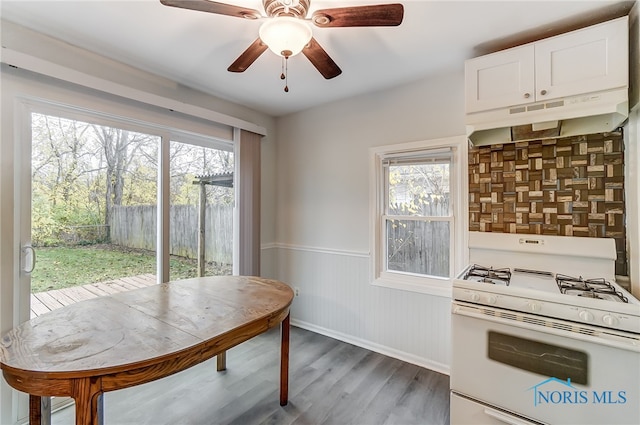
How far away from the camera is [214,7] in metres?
1.25

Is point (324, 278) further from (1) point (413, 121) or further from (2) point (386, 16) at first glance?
(2) point (386, 16)

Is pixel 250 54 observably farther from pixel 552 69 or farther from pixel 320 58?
pixel 552 69

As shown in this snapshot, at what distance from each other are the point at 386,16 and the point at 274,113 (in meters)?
2.39

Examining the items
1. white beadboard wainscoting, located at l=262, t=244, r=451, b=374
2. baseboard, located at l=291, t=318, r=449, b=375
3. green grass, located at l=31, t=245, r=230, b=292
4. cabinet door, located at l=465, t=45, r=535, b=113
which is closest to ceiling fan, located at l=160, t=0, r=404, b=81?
cabinet door, located at l=465, t=45, r=535, b=113

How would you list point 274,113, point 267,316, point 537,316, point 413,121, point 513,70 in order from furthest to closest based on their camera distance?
point 274,113 → point 413,121 → point 513,70 → point 267,316 → point 537,316

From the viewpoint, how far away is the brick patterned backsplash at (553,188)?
1762 mm

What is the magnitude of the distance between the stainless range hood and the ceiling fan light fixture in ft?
4.22

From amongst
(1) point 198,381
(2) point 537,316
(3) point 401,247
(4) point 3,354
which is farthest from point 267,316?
(3) point 401,247

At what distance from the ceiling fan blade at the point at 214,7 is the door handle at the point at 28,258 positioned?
1.81 m

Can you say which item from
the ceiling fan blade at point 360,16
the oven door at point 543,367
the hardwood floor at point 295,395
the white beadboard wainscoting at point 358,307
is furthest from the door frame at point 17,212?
the oven door at point 543,367

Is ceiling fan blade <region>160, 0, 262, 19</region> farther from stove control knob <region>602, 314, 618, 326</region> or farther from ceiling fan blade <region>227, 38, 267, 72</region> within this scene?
stove control knob <region>602, 314, 618, 326</region>

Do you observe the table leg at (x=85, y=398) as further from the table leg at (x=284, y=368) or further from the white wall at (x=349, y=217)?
the white wall at (x=349, y=217)

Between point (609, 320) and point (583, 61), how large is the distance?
4.64ft

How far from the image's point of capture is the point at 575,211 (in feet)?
6.14
